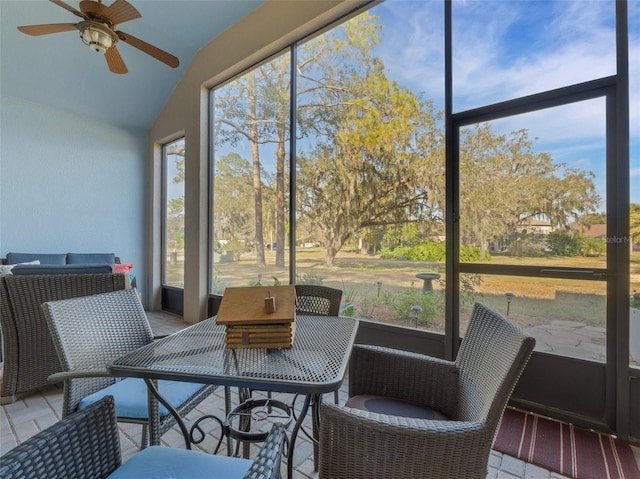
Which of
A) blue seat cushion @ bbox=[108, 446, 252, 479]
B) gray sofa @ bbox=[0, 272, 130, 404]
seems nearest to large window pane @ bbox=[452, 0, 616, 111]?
blue seat cushion @ bbox=[108, 446, 252, 479]

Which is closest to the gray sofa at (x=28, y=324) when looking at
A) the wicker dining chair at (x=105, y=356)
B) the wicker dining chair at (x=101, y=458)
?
the wicker dining chair at (x=105, y=356)

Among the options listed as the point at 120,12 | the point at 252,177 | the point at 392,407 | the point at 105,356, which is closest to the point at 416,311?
the point at 392,407

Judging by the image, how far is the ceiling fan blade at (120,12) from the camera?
2256mm

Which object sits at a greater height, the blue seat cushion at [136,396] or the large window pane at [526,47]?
the large window pane at [526,47]

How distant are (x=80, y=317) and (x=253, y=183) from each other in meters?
2.74

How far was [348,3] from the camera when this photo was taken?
2939 mm

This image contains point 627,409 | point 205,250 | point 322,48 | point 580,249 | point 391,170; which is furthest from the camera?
point 205,250

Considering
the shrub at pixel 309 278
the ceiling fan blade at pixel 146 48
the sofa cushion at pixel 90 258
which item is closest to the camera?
the ceiling fan blade at pixel 146 48

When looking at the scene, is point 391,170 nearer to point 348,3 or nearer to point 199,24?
point 348,3

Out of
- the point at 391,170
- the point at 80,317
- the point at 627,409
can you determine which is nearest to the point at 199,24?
the point at 391,170

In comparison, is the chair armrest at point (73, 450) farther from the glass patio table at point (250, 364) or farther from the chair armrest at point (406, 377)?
the chair armrest at point (406, 377)

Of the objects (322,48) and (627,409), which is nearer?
(627,409)

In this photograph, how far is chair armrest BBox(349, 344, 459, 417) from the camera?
1.42m

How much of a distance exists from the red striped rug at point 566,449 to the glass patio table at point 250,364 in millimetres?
1287
